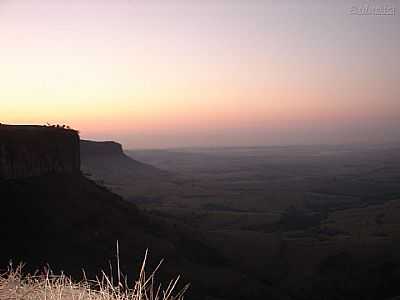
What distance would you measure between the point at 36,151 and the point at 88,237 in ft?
16.7

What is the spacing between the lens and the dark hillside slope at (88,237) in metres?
19.6

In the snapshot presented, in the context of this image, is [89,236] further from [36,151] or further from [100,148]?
[100,148]

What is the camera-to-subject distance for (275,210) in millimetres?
55750

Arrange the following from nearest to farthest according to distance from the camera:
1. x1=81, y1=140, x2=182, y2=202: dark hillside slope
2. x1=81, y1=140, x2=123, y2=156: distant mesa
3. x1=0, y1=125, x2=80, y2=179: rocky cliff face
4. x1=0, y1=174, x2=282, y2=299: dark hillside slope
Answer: x1=0, y1=174, x2=282, y2=299: dark hillside slope
x1=0, y1=125, x2=80, y2=179: rocky cliff face
x1=81, y1=140, x2=182, y2=202: dark hillside slope
x1=81, y1=140, x2=123, y2=156: distant mesa

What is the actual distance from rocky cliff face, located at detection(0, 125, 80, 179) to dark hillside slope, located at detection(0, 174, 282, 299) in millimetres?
469

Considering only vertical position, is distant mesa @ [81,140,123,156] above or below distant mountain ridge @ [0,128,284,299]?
above

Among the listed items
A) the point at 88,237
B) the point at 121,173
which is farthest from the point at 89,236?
the point at 121,173

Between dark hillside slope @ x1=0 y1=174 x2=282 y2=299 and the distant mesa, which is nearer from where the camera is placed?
dark hillside slope @ x1=0 y1=174 x2=282 y2=299

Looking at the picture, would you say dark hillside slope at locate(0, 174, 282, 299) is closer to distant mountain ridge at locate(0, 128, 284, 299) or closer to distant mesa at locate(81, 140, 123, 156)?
distant mountain ridge at locate(0, 128, 284, 299)

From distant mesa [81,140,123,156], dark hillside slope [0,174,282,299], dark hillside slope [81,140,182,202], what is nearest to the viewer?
dark hillside slope [0,174,282,299]

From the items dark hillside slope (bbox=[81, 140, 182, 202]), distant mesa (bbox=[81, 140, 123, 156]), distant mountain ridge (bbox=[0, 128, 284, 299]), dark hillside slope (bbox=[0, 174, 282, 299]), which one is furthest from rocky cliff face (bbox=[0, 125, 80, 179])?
distant mesa (bbox=[81, 140, 123, 156])

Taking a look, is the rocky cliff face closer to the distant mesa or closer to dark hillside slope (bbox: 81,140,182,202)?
dark hillside slope (bbox: 81,140,182,202)

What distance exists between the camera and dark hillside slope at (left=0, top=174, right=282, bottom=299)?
64.4 feet

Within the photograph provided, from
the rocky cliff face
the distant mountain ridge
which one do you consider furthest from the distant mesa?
the distant mountain ridge
